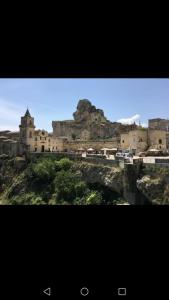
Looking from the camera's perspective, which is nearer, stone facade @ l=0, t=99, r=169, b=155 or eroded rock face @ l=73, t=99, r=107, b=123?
stone facade @ l=0, t=99, r=169, b=155

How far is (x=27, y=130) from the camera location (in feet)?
68.3

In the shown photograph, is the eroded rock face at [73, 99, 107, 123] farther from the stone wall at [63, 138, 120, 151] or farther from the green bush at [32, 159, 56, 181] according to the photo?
the green bush at [32, 159, 56, 181]

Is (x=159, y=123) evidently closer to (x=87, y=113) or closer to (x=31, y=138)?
(x=87, y=113)

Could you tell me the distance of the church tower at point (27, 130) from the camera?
20.7 m

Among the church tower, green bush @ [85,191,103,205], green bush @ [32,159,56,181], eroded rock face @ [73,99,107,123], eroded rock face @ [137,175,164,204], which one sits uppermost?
eroded rock face @ [73,99,107,123]

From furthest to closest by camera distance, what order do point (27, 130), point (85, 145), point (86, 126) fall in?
point (86, 126), point (85, 145), point (27, 130)

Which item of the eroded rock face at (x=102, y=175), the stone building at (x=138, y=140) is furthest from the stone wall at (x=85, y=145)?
the eroded rock face at (x=102, y=175)

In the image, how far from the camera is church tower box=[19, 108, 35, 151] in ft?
67.8

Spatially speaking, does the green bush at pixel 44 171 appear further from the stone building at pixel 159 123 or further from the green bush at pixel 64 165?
the stone building at pixel 159 123

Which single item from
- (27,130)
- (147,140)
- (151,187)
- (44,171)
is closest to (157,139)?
(147,140)

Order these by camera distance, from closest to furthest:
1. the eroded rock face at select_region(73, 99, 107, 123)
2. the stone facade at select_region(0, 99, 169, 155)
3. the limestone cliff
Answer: the limestone cliff
the stone facade at select_region(0, 99, 169, 155)
the eroded rock face at select_region(73, 99, 107, 123)
